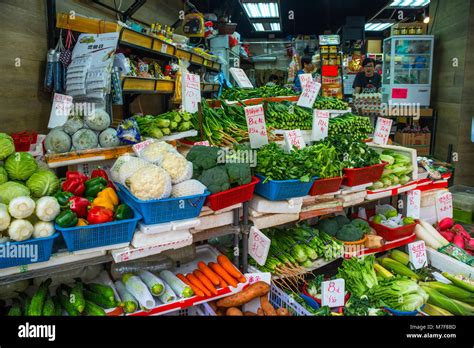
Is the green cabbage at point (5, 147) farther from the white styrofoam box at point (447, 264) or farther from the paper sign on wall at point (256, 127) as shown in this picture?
the white styrofoam box at point (447, 264)

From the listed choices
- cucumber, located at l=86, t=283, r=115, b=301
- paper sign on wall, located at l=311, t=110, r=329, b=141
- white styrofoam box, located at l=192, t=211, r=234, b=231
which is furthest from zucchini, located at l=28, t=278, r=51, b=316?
paper sign on wall, located at l=311, t=110, r=329, b=141

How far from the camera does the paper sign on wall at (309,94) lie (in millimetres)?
3955

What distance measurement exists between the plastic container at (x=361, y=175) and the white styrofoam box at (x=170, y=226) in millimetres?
1459

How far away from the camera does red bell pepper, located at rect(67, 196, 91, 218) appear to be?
2.11m

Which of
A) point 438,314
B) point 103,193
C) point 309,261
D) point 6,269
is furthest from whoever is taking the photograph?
point 309,261

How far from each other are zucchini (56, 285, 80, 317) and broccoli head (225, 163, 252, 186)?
1198mm

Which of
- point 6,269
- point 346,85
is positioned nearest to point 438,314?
point 6,269

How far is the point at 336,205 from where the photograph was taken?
3189 mm

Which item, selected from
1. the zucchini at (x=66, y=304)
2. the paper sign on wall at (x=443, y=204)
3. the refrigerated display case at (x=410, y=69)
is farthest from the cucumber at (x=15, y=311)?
the refrigerated display case at (x=410, y=69)

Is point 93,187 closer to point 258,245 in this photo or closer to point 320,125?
point 258,245

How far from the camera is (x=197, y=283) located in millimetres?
2648

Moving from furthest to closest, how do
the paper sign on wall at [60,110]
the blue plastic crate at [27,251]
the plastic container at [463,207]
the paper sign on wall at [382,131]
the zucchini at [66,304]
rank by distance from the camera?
1. the plastic container at [463,207]
2. the paper sign on wall at [382,131]
3. the paper sign on wall at [60,110]
4. the zucchini at [66,304]
5. the blue plastic crate at [27,251]
